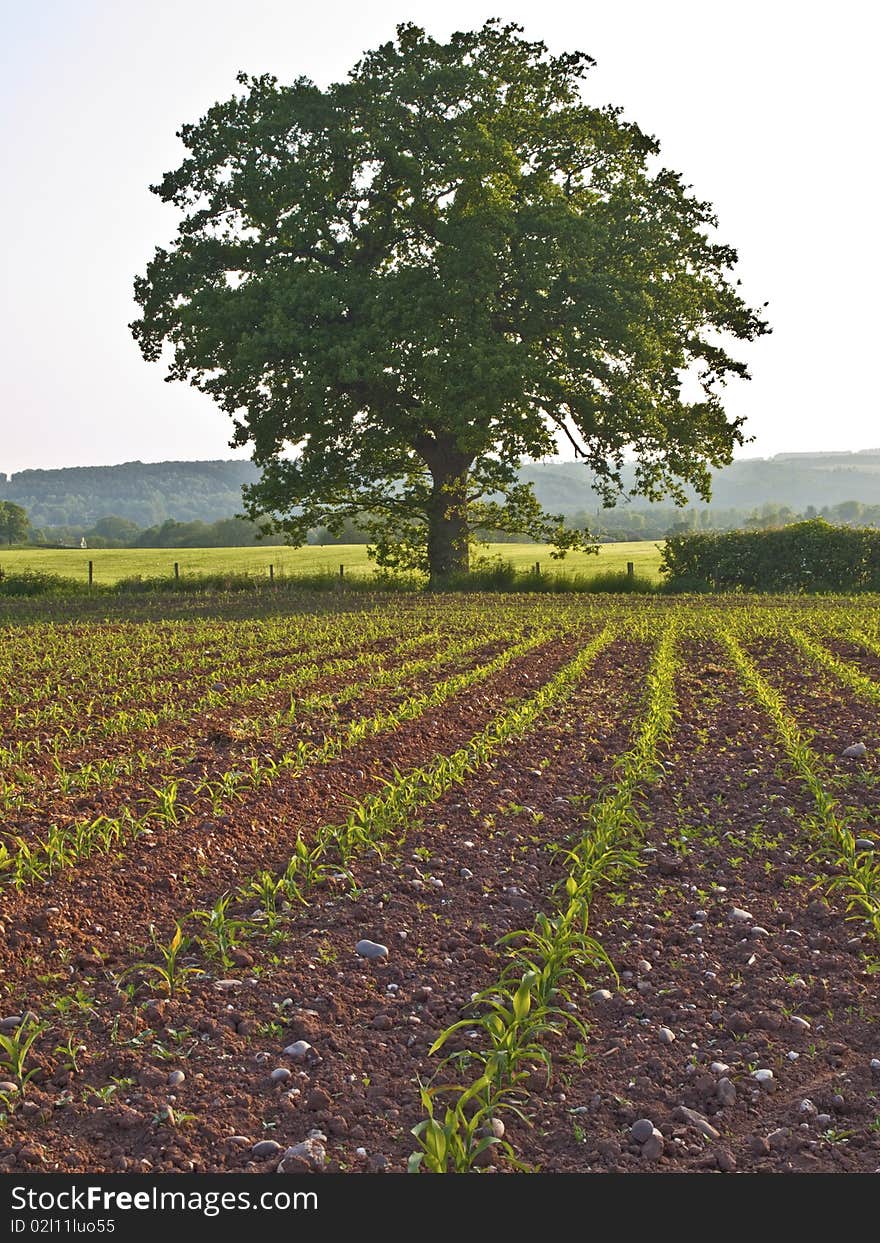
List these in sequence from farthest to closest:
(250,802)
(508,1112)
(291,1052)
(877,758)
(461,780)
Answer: (877,758) < (461,780) < (250,802) < (291,1052) < (508,1112)

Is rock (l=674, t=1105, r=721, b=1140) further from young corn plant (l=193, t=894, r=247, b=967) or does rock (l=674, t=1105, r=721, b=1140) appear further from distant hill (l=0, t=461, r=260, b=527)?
distant hill (l=0, t=461, r=260, b=527)

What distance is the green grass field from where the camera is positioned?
48531 millimetres

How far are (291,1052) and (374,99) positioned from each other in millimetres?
27527

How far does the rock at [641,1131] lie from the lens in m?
4.09

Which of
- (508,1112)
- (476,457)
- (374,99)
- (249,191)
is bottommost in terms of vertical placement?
(508,1112)

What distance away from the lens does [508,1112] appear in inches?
171

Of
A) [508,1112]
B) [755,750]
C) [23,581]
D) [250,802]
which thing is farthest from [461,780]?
[23,581]

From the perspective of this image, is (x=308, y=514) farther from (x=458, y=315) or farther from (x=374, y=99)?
(x=374, y=99)

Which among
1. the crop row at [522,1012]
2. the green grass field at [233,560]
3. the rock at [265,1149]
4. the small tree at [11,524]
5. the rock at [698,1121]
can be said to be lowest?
the rock at [698,1121]

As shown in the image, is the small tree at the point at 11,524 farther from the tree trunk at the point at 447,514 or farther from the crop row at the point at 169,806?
the crop row at the point at 169,806

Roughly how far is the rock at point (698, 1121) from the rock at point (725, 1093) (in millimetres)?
146

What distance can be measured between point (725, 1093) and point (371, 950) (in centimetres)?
201

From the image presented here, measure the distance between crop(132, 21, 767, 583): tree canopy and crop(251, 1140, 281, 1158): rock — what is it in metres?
22.3

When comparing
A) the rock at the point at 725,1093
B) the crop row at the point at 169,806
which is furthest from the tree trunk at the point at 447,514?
the rock at the point at 725,1093
